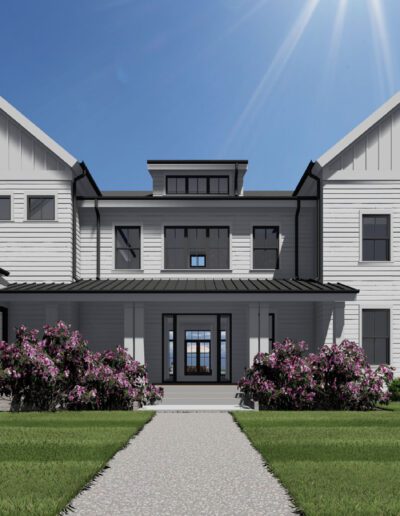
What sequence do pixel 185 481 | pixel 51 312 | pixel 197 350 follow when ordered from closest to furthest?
pixel 185 481 < pixel 51 312 < pixel 197 350

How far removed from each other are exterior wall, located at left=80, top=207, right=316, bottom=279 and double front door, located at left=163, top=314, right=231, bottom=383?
6.55 feet

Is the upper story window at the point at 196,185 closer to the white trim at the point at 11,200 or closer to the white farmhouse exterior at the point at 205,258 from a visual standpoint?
the white farmhouse exterior at the point at 205,258

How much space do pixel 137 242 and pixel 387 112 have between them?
422 inches

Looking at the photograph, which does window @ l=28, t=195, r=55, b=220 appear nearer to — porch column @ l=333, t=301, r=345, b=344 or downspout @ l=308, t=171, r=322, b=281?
downspout @ l=308, t=171, r=322, b=281

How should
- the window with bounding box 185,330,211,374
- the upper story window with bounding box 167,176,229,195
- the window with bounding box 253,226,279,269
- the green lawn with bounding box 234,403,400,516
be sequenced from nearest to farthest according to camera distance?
the green lawn with bounding box 234,403,400,516
the window with bounding box 253,226,279,269
the window with bounding box 185,330,211,374
the upper story window with bounding box 167,176,229,195

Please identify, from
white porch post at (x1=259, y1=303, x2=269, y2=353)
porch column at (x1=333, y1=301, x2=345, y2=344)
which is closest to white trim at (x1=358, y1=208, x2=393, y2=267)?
porch column at (x1=333, y1=301, x2=345, y2=344)

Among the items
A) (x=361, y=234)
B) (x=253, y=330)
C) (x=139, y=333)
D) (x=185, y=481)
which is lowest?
(x=185, y=481)

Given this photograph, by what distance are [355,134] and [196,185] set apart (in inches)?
294

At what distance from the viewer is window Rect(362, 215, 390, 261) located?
23453 millimetres

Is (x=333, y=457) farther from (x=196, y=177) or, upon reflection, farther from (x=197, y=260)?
(x=196, y=177)

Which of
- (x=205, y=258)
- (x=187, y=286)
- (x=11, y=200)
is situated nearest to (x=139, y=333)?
(x=187, y=286)

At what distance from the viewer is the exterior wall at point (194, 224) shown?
25.0 metres

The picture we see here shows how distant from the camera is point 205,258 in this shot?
25.2 m

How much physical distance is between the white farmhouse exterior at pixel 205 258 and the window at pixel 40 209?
0.04 m
